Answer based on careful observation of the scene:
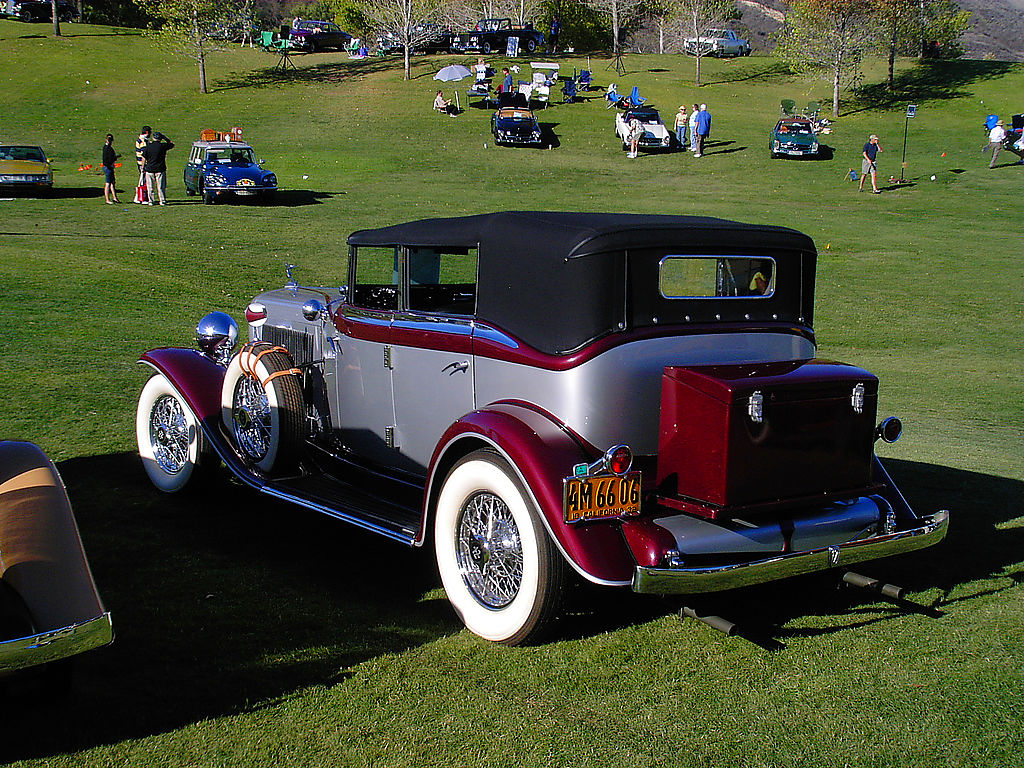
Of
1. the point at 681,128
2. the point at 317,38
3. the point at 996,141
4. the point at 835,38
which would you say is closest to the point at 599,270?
the point at 996,141

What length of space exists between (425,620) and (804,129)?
102ft

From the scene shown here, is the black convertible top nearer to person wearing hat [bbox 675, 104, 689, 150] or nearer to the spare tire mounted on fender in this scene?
the spare tire mounted on fender

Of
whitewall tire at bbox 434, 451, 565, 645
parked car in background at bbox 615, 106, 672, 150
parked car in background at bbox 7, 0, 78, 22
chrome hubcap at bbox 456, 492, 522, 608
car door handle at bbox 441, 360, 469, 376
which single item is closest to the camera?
whitewall tire at bbox 434, 451, 565, 645

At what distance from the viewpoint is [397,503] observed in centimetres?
525

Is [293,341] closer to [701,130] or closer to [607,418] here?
[607,418]

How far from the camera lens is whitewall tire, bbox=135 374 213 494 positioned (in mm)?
6312

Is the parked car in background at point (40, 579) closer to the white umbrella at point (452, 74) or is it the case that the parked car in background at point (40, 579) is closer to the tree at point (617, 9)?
the white umbrella at point (452, 74)

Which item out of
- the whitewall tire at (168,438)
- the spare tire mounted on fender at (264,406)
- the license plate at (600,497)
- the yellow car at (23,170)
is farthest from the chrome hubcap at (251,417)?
the yellow car at (23,170)

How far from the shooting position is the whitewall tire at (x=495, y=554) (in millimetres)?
4016

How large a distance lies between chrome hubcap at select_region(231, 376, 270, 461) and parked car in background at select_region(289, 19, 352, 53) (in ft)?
185

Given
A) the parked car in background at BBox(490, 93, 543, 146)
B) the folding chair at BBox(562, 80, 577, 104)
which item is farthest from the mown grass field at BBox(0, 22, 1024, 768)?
the folding chair at BBox(562, 80, 577, 104)

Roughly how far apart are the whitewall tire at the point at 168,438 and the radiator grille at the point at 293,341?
2.53 feet

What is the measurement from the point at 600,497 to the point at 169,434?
3.89 metres

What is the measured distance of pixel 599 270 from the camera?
14.0 feet
